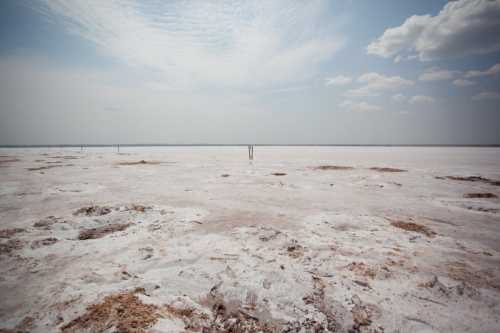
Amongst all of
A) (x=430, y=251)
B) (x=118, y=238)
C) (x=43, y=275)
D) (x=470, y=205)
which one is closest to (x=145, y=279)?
(x=43, y=275)

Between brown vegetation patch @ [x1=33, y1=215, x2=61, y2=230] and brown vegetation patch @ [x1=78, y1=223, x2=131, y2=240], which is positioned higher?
brown vegetation patch @ [x1=33, y1=215, x2=61, y2=230]

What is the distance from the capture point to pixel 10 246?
3668mm

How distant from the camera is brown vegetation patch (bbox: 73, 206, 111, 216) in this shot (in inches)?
216

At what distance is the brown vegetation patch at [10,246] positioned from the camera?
3525mm

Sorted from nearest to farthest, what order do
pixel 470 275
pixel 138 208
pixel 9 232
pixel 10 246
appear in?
pixel 470 275 < pixel 10 246 < pixel 9 232 < pixel 138 208

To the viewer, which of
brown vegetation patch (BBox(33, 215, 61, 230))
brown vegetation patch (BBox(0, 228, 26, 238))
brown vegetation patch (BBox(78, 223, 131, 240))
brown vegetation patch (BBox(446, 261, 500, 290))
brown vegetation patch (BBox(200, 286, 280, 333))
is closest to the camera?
brown vegetation patch (BBox(200, 286, 280, 333))

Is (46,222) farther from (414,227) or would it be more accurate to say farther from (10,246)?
(414,227)

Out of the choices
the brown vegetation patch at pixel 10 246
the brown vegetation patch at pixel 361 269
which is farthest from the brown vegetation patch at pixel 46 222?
the brown vegetation patch at pixel 361 269

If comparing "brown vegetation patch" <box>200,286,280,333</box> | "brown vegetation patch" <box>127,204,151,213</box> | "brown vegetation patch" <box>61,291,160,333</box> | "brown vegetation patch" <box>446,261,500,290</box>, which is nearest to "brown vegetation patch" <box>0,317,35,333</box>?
"brown vegetation patch" <box>61,291,160,333</box>

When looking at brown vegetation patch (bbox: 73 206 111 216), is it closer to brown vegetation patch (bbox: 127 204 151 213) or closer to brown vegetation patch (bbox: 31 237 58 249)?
brown vegetation patch (bbox: 127 204 151 213)

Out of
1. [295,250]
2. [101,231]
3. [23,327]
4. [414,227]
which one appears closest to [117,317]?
[23,327]

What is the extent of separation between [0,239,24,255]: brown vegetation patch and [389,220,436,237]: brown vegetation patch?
7344 millimetres

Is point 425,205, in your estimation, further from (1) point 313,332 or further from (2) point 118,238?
(2) point 118,238

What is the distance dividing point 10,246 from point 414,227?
7841 millimetres
